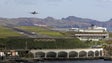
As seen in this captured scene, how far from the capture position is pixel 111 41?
178m

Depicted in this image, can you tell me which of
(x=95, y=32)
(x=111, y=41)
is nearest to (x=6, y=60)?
(x=111, y=41)

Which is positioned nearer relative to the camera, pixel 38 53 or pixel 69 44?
pixel 38 53

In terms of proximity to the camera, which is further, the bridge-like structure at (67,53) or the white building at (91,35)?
the white building at (91,35)

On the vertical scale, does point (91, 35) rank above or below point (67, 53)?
above

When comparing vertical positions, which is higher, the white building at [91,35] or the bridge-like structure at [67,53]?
the white building at [91,35]

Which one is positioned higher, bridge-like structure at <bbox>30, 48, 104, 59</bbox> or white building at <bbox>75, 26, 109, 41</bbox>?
white building at <bbox>75, 26, 109, 41</bbox>

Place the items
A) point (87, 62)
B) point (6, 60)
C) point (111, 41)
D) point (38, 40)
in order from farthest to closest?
point (111, 41) < point (38, 40) < point (87, 62) < point (6, 60)

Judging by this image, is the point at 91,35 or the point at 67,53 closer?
the point at 67,53

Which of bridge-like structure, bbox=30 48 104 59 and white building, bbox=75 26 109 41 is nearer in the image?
bridge-like structure, bbox=30 48 104 59

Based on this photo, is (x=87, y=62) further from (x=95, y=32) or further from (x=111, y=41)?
(x=95, y=32)

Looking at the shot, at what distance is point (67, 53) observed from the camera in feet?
448

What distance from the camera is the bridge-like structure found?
5256 inches

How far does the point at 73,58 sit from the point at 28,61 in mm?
20762

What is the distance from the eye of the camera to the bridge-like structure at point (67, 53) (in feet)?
438
